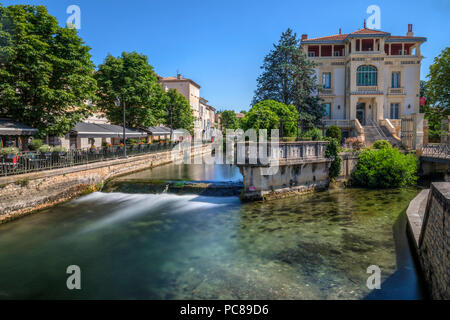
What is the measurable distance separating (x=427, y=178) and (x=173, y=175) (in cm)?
1969

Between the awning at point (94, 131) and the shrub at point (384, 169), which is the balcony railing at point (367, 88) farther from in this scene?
the awning at point (94, 131)

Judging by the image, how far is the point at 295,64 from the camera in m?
31.9

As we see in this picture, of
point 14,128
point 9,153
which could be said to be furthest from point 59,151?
point 9,153

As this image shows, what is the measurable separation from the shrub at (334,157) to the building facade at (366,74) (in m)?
15.4

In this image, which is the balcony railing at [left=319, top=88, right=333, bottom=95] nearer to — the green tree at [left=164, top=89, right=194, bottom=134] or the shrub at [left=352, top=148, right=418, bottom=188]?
the shrub at [left=352, top=148, right=418, bottom=188]

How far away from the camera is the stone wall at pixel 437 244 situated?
5652mm

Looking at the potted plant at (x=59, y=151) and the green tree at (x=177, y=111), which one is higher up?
the green tree at (x=177, y=111)

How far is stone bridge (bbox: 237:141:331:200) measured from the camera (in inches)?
642

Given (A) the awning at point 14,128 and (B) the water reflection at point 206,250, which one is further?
(A) the awning at point 14,128

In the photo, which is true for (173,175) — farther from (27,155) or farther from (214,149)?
(214,149)

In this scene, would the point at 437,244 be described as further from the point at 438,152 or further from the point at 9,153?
the point at 438,152

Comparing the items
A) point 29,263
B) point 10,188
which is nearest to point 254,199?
point 29,263
